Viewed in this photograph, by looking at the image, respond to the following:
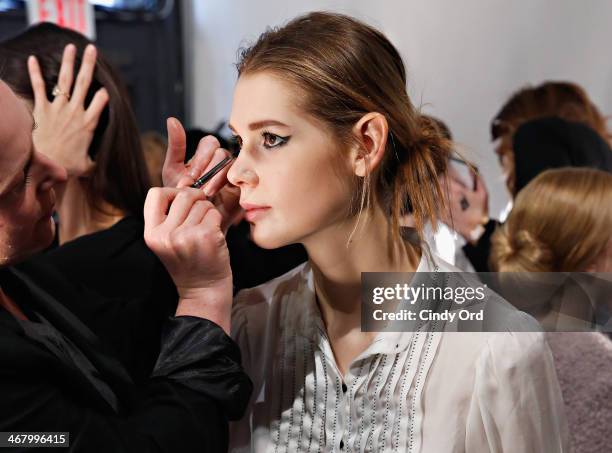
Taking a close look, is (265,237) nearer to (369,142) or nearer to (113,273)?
(369,142)

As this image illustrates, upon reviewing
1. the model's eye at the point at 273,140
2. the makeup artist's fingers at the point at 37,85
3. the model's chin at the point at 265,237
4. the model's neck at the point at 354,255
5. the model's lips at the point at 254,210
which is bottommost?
the model's neck at the point at 354,255

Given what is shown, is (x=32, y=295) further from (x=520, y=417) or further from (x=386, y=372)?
(x=520, y=417)

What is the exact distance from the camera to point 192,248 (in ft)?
2.82

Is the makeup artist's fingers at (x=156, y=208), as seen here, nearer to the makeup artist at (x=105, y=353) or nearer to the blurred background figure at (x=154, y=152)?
the makeup artist at (x=105, y=353)

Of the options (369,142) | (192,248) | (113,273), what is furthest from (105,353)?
(369,142)

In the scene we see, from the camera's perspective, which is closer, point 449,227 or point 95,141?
point 449,227

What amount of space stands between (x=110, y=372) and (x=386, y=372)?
37cm

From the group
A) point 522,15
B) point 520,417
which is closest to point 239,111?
point 520,417

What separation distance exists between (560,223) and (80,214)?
961mm

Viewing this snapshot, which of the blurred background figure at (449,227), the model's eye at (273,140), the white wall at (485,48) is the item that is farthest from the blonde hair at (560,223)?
the model's eye at (273,140)

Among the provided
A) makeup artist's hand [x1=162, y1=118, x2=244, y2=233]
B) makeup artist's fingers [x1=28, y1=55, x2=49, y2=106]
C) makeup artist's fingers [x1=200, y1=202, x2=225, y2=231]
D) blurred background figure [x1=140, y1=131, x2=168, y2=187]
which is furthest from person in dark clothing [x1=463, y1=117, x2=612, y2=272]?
blurred background figure [x1=140, y1=131, x2=168, y2=187]

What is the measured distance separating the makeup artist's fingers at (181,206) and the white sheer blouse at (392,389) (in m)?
0.28

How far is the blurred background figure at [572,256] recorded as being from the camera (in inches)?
43.8

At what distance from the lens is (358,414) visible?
1.00m
